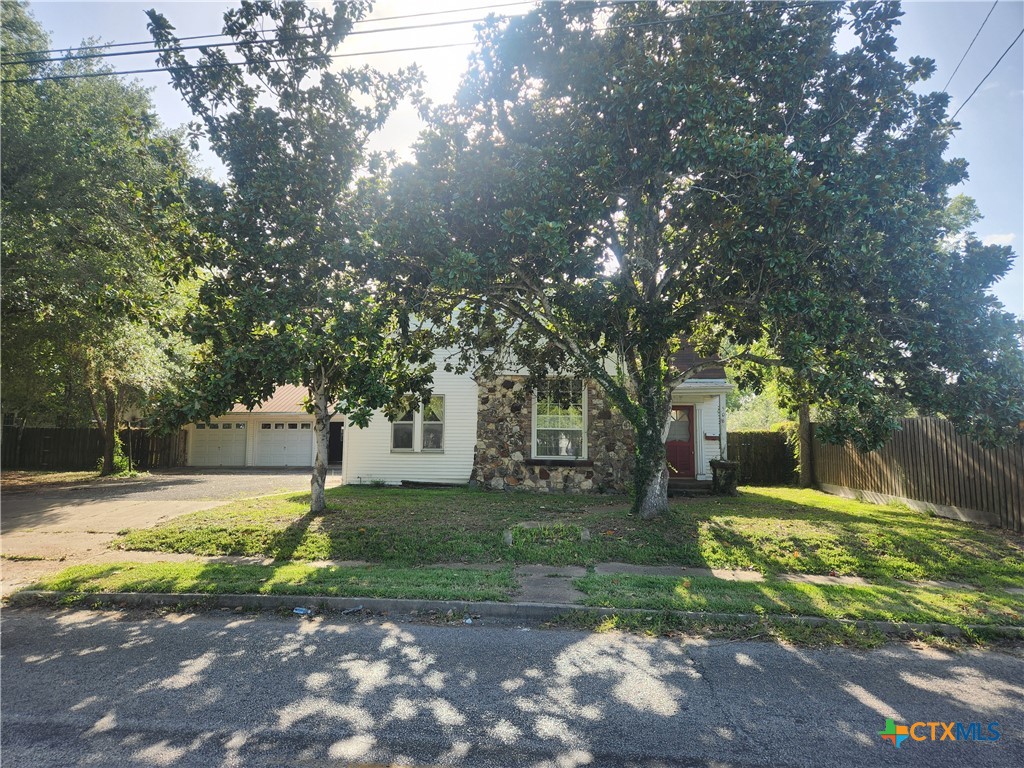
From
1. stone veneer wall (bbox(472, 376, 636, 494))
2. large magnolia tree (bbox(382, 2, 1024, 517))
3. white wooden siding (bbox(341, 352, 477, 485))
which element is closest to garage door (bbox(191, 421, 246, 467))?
white wooden siding (bbox(341, 352, 477, 485))

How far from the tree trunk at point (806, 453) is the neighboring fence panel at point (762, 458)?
3.96 ft

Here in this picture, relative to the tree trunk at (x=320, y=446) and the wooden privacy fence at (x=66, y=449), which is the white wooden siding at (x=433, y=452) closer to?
the tree trunk at (x=320, y=446)

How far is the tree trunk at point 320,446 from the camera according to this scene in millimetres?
10477

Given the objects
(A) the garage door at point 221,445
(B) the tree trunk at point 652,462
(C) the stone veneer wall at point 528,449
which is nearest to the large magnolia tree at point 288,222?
(B) the tree trunk at point 652,462

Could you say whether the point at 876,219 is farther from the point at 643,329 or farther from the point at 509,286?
the point at 509,286

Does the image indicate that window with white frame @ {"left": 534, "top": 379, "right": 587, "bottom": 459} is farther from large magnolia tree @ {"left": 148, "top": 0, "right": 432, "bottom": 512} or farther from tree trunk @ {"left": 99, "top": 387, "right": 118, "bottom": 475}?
tree trunk @ {"left": 99, "top": 387, "right": 118, "bottom": 475}

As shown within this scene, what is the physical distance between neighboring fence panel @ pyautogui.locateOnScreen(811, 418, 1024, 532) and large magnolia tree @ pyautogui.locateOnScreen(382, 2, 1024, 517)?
3233 millimetres

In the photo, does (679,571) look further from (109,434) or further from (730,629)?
(109,434)

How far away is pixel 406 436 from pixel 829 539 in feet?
36.4

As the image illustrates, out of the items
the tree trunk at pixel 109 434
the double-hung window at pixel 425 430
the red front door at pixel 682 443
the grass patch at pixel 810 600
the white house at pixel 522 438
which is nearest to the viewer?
the grass patch at pixel 810 600

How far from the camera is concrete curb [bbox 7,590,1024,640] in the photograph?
17.2ft

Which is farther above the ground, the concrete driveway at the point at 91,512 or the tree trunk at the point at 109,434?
the tree trunk at the point at 109,434

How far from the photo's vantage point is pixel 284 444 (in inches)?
1072

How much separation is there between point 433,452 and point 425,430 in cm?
70
